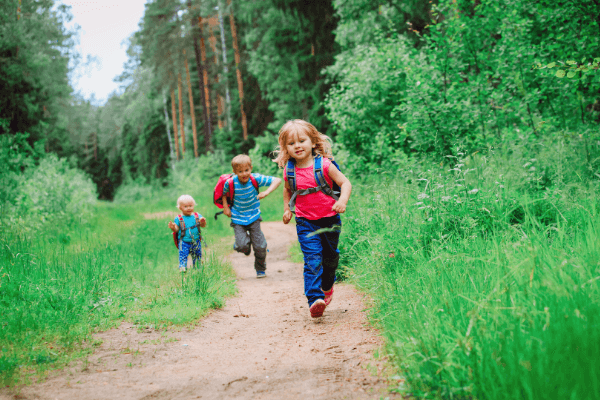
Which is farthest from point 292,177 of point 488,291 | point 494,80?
point 494,80

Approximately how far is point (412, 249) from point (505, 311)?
1.70 metres

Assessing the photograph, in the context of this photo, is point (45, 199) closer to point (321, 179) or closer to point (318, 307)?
point (321, 179)

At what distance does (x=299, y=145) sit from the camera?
4.16 metres

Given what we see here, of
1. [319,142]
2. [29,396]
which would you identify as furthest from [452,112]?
[29,396]

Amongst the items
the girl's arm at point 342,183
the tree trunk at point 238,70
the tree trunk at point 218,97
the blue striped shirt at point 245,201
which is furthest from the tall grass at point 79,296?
the tree trunk at point 218,97

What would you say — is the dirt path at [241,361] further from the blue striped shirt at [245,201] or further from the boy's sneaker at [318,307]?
the blue striped shirt at [245,201]

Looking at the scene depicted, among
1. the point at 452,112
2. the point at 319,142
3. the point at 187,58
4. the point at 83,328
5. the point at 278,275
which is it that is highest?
the point at 187,58

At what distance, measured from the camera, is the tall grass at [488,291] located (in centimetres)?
184

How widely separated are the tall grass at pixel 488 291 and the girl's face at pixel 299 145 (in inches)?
51.7

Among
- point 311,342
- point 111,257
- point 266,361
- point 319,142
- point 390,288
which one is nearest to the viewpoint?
point 266,361

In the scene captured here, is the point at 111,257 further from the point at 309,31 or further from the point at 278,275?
the point at 309,31

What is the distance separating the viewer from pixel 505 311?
7.45ft

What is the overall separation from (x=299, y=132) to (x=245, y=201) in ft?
8.69

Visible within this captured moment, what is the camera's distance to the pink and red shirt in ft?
13.6
